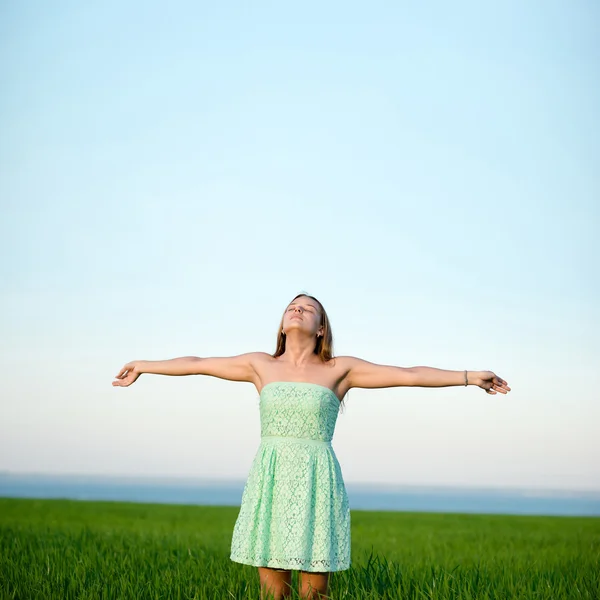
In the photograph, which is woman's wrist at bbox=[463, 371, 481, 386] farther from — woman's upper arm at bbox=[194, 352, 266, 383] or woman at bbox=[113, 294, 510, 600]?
woman's upper arm at bbox=[194, 352, 266, 383]

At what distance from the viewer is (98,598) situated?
6684 mm

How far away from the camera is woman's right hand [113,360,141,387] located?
6.36 metres

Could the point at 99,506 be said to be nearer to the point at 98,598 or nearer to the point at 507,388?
the point at 98,598

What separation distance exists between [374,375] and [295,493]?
41.1 inches

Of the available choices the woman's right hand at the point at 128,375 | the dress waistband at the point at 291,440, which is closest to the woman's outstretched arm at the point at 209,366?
the woman's right hand at the point at 128,375

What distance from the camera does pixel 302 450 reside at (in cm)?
564

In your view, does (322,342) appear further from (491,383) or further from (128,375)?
(128,375)

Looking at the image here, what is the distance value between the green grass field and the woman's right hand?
6.00 ft

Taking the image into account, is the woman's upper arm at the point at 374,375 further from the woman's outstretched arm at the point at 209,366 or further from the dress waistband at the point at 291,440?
the woman's outstretched arm at the point at 209,366

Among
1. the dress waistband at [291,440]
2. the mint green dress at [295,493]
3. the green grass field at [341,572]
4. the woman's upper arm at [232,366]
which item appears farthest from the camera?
the green grass field at [341,572]

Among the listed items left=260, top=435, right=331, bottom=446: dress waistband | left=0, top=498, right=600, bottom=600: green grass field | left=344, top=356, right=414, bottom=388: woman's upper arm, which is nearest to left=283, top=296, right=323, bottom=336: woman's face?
left=344, top=356, right=414, bottom=388: woman's upper arm

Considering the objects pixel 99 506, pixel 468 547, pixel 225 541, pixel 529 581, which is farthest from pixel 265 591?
pixel 99 506

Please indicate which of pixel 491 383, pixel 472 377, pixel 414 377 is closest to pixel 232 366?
pixel 414 377

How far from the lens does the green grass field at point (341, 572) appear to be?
693 cm
